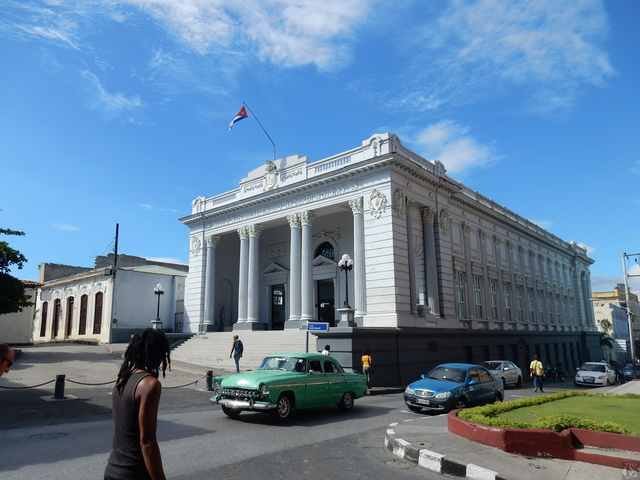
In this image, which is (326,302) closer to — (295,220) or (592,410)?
(295,220)

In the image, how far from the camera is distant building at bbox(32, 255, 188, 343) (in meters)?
36.5

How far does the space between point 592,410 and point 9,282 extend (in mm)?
25047

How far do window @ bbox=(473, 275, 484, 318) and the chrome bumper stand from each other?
24513 mm

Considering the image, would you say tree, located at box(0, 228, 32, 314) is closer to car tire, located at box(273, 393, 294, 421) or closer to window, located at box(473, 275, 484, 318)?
car tire, located at box(273, 393, 294, 421)

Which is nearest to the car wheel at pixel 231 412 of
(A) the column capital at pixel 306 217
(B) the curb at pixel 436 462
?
(B) the curb at pixel 436 462

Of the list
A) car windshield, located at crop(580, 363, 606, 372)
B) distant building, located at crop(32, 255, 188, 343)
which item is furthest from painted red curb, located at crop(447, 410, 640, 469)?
distant building, located at crop(32, 255, 188, 343)

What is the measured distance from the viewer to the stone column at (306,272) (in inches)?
1097

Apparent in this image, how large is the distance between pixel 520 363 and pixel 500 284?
593 centimetres

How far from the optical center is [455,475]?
7.31 m

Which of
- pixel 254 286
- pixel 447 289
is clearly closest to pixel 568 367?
pixel 447 289

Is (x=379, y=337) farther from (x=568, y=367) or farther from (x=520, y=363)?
(x=568, y=367)

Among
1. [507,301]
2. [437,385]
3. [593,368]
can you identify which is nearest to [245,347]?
[437,385]

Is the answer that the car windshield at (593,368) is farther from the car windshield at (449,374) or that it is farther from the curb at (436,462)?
the curb at (436,462)

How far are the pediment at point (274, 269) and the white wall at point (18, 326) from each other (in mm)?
22243
